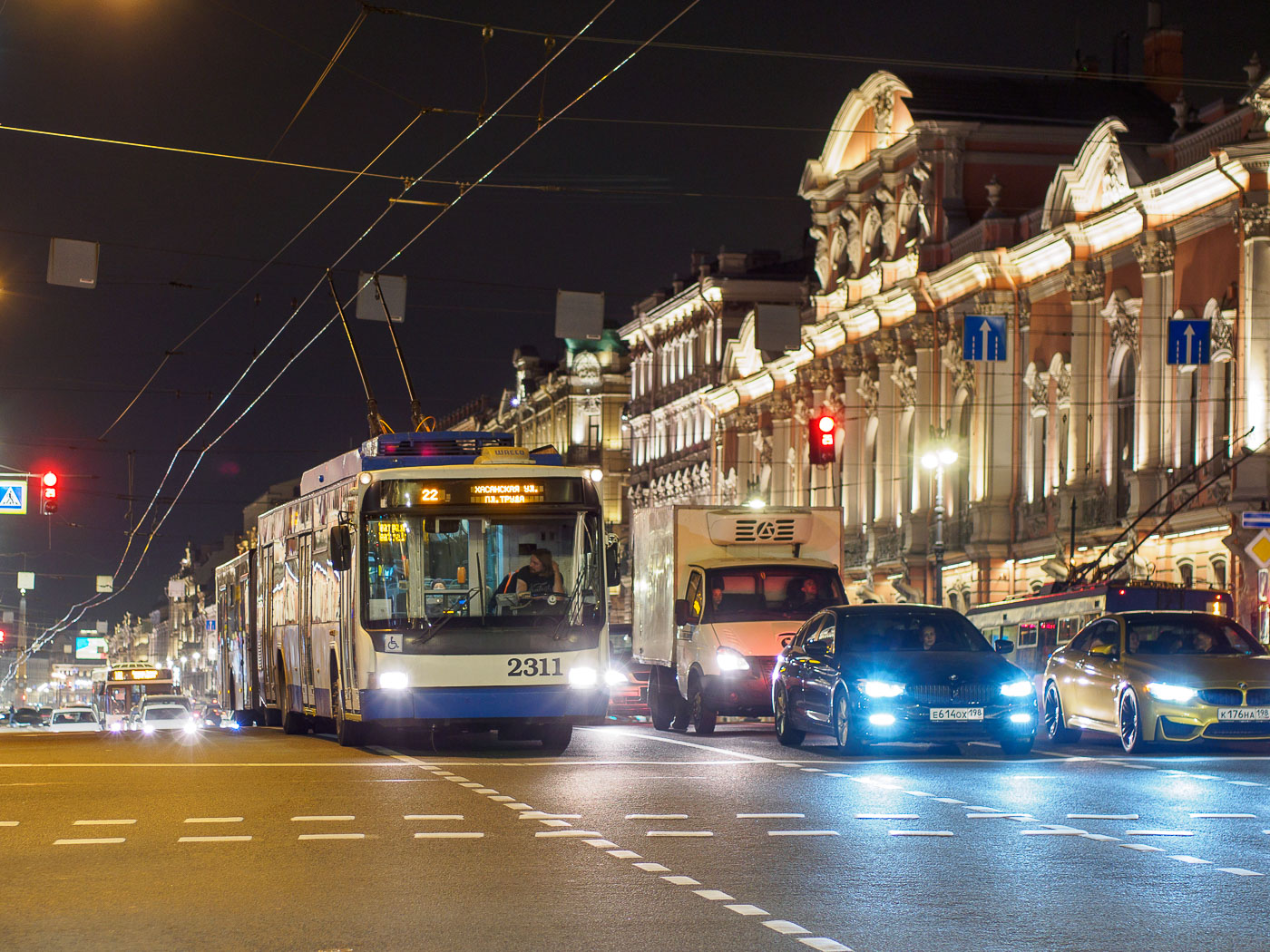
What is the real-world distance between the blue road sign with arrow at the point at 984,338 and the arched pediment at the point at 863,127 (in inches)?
446

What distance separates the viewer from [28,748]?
24.9 meters

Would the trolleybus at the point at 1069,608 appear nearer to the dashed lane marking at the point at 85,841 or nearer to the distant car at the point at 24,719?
the dashed lane marking at the point at 85,841

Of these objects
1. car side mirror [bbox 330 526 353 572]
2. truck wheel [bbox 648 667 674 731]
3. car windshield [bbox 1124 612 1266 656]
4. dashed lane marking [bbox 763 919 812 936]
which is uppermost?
car side mirror [bbox 330 526 353 572]

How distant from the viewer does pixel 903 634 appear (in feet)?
74.8

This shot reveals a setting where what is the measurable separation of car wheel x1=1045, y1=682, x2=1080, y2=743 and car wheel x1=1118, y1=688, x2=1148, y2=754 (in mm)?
2070

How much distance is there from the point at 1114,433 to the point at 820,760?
30.0 metres

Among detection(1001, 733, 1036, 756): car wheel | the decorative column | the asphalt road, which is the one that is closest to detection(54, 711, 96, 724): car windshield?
the decorative column

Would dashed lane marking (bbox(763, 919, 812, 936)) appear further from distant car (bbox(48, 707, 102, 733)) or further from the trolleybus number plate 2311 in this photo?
distant car (bbox(48, 707, 102, 733))

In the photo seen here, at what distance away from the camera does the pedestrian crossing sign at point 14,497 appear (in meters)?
45.4

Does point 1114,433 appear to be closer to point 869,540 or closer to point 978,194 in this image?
point 978,194

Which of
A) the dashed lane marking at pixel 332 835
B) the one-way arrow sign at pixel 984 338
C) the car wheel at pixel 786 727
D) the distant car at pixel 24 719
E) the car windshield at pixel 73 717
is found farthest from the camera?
the distant car at pixel 24 719

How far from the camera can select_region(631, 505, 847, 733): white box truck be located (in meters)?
27.2

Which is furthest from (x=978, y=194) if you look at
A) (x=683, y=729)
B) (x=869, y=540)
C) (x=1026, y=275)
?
(x=683, y=729)

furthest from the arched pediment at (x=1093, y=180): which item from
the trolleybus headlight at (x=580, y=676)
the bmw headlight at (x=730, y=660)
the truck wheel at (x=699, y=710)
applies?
the trolleybus headlight at (x=580, y=676)
